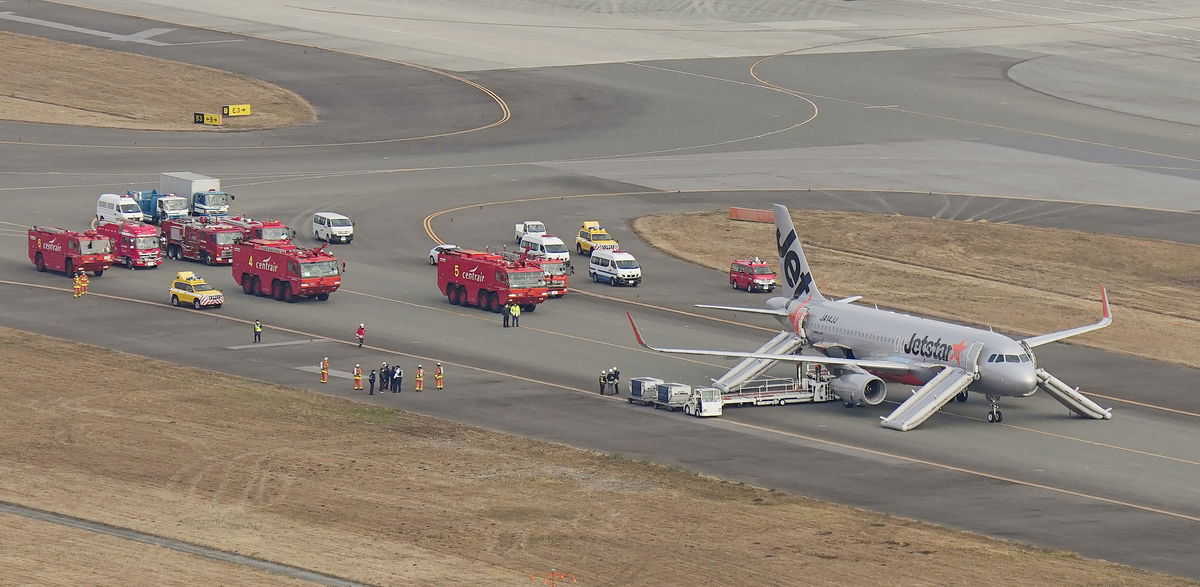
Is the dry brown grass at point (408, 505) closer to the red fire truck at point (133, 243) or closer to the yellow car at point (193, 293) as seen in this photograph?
the yellow car at point (193, 293)

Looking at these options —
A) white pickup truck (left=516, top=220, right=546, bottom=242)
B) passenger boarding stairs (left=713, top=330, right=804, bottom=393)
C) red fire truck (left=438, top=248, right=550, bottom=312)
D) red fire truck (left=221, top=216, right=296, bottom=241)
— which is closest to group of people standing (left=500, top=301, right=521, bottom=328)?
red fire truck (left=438, top=248, right=550, bottom=312)

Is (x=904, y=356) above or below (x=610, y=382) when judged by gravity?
above

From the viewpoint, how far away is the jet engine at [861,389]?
96625 millimetres

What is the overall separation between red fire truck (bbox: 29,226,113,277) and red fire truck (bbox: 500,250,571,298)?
26.9 m

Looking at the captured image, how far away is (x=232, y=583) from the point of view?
63.5 m

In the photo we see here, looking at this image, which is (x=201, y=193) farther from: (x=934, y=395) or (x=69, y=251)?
(x=934, y=395)

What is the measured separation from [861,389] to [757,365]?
6.57 metres

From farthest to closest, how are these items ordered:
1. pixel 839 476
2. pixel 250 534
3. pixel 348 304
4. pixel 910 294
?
pixel 910 294 < pixel 348 304 < pixel 839 476 < pixel 250 534

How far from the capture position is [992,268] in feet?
455

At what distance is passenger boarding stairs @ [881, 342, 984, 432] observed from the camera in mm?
92812

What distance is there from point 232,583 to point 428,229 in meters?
80.3

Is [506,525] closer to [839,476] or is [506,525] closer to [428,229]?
[839,476]

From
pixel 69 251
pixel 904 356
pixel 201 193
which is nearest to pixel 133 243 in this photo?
pixel 69 251

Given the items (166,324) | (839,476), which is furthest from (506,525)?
(166,324)
